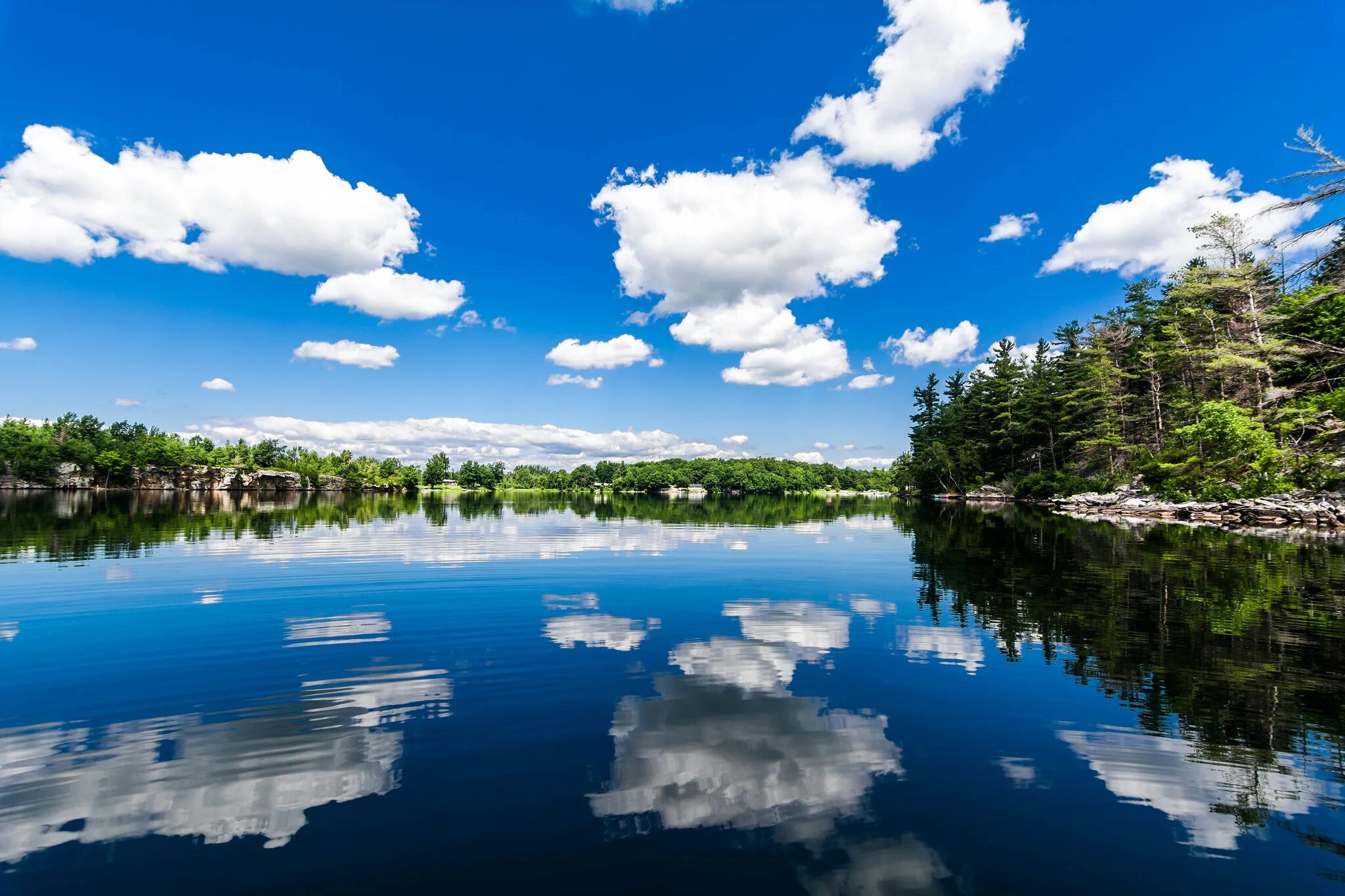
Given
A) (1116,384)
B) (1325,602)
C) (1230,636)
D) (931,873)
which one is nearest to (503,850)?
(931,873)

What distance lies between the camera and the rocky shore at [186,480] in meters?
124

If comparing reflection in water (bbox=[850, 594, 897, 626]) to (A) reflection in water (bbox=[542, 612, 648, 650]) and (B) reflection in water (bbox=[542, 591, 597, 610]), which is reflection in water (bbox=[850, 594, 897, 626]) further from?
(B) reflection in water (bbox=[542, 591, 597, 610])

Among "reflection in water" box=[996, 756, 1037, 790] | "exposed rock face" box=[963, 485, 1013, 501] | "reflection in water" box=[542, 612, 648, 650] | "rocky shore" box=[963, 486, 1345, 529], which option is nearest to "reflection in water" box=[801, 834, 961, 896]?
"reflection in water" box=[996, 756, 1037, 790]

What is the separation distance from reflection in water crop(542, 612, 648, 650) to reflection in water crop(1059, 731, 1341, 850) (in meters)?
8.20

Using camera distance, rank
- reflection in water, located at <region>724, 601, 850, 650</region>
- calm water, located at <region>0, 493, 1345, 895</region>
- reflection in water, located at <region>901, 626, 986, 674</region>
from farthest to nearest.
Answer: reflection in water, located at <region>724, 601, 850, 650</region> → reflection in water, located at <region>901, 626, 986, 674</region> → calm water, located at <region>0, 493, 1345, 895</region>

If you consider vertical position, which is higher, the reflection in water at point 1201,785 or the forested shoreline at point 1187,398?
→ the forested shoreline at point 1187,398

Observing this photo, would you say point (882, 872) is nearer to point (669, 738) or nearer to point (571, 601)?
point (669, 738)

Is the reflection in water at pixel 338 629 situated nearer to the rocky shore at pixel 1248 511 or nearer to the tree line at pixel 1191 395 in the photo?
the tree line at pixel 1191 395

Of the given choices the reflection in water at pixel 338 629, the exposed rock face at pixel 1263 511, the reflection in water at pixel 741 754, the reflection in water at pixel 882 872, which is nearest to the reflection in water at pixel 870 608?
the reflection in water at pixel 741 754

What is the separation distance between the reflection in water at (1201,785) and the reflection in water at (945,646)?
10.9 ft

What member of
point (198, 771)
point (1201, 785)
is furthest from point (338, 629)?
point (1201, 785)

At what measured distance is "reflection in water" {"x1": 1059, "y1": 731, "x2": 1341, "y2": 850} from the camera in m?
5.82

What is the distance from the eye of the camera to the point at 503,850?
5145 mm

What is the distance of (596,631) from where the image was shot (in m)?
13.1
